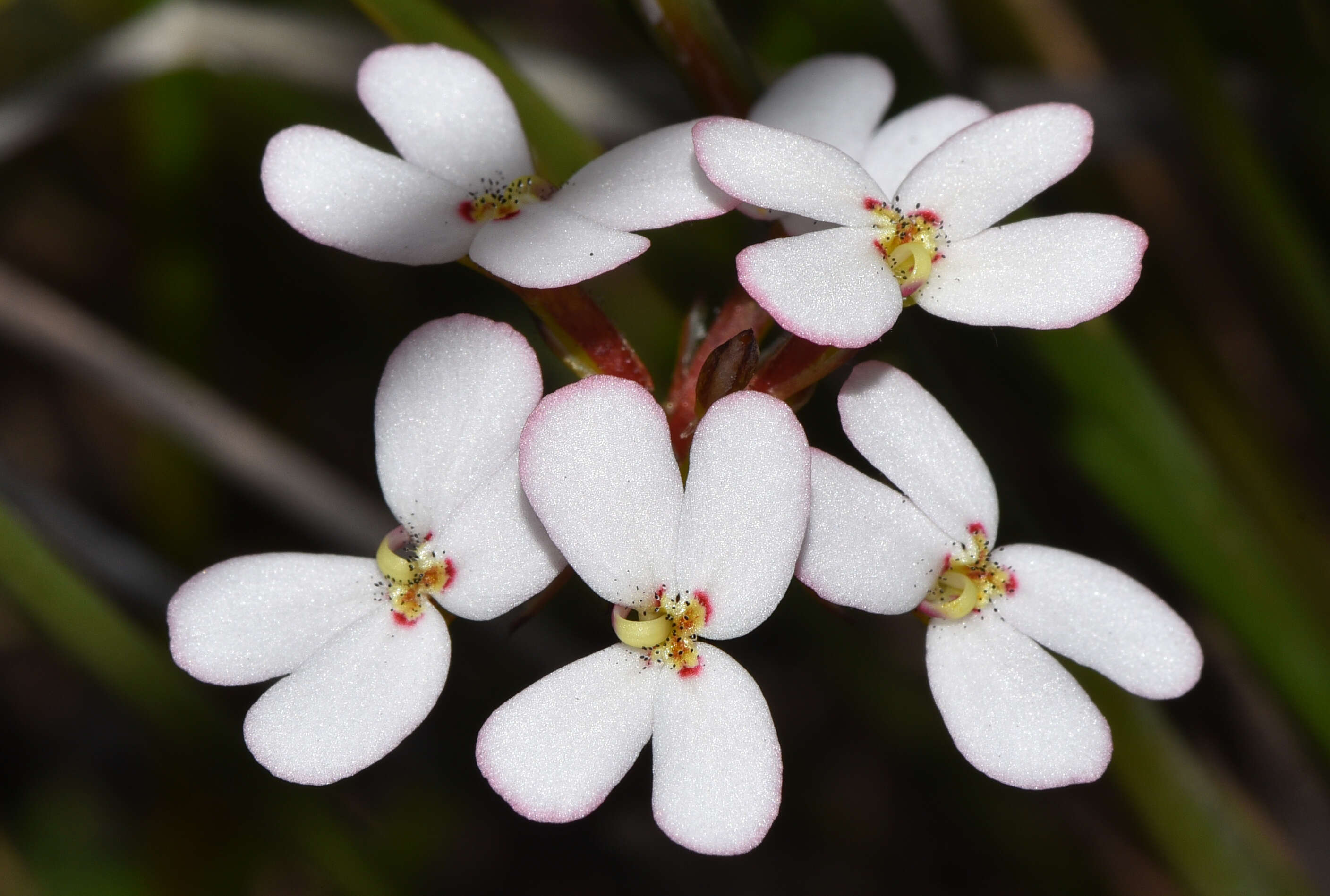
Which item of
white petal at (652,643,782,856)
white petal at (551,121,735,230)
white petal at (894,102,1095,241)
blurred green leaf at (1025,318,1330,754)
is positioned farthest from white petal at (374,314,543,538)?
blurred green leaf at (1025,318,1330,754)

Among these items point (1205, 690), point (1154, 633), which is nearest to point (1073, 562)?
point (1154, 633)

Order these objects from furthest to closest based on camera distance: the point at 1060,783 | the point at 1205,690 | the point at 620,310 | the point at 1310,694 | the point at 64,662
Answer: the point at 64,662 < the point at 1205,690 < the point at 620,310 < the point at 1310,694 < the point at 1060,783

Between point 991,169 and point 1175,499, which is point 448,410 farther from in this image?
point 1175,499

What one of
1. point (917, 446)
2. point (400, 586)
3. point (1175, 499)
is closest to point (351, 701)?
point (400, 586)

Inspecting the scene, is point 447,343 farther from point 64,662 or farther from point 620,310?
point 64,662

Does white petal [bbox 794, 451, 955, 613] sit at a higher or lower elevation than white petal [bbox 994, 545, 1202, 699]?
higher

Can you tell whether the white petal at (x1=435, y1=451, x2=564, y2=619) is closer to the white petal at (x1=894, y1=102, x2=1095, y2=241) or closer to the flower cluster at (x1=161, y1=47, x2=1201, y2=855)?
the flower cluster at (x1=161, y1=47, x2=1201, y2=855)
